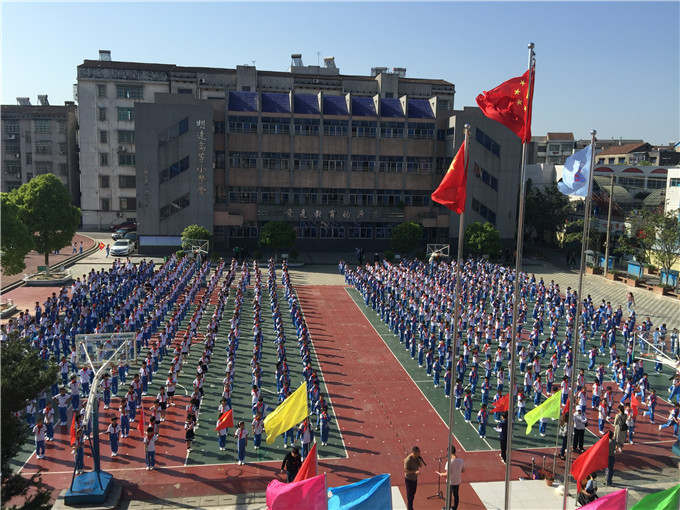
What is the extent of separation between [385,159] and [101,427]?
31.6 meters

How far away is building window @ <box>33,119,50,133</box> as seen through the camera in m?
53.7

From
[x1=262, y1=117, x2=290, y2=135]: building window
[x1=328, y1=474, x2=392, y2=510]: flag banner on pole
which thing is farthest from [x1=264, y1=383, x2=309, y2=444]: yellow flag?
[x1=262, y1=117, x2=290, y2=135]: building window

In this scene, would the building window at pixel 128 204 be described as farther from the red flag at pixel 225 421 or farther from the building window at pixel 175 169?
the red flag at pixel 225 421

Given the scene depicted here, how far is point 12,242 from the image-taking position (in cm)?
2394

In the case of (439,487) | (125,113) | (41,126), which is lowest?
(439,487)

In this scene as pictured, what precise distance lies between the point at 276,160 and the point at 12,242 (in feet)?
65.9

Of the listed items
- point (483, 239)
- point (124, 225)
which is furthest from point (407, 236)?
point (124, 225)

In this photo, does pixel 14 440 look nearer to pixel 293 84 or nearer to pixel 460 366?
pixel 460 366

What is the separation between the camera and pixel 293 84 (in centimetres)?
5003

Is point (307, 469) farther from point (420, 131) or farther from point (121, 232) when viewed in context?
point (121, 232)

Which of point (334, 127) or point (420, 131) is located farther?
point (420, 131)

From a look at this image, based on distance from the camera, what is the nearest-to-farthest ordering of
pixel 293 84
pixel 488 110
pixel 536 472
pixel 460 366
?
1. pixel 488 110
2. pixel 536 472
3. pixel 460 366
4. pixel 293 84

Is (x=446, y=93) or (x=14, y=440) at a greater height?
(x=446, y=93)

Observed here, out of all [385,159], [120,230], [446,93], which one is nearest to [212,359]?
[385,159]
